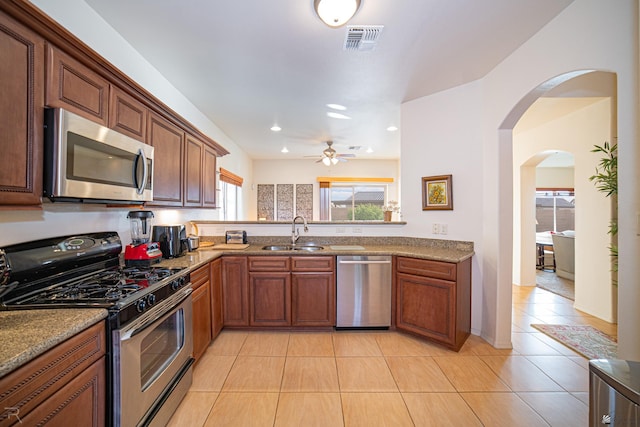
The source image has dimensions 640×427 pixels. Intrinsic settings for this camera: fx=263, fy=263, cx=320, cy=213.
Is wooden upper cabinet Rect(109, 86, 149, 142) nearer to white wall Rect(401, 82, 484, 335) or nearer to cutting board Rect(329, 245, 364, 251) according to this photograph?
cutting board Rect(329, 245, 364, 251)

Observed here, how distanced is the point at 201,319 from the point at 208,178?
5.30 feet

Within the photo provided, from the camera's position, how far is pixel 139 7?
1.77 m

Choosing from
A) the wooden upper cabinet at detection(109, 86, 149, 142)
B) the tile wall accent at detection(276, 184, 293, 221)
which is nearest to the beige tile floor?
the wooden upper cabinet at detection(109, 86, 149, 142)

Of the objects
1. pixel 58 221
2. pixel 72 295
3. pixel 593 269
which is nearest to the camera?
pixel 72 295

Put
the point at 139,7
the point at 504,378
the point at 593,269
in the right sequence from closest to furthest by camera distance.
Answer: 1. the point at 139,7
2. the point at 504,378
3. the point at 593,269

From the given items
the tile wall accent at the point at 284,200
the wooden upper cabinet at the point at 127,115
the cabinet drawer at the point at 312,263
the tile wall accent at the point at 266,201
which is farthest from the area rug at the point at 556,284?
the tile wall accent at the point at 266,201

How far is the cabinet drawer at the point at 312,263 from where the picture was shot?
2.76 metres

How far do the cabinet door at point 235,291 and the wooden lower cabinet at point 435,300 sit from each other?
1.59 m

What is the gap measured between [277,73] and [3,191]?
87.0 inches

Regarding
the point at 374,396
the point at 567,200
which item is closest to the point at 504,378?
the point at 374,396

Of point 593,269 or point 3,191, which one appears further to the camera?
point 593,269

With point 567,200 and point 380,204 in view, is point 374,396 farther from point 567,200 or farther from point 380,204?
point 567,200

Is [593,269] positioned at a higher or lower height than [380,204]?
lower

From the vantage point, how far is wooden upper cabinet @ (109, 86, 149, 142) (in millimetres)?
1663
